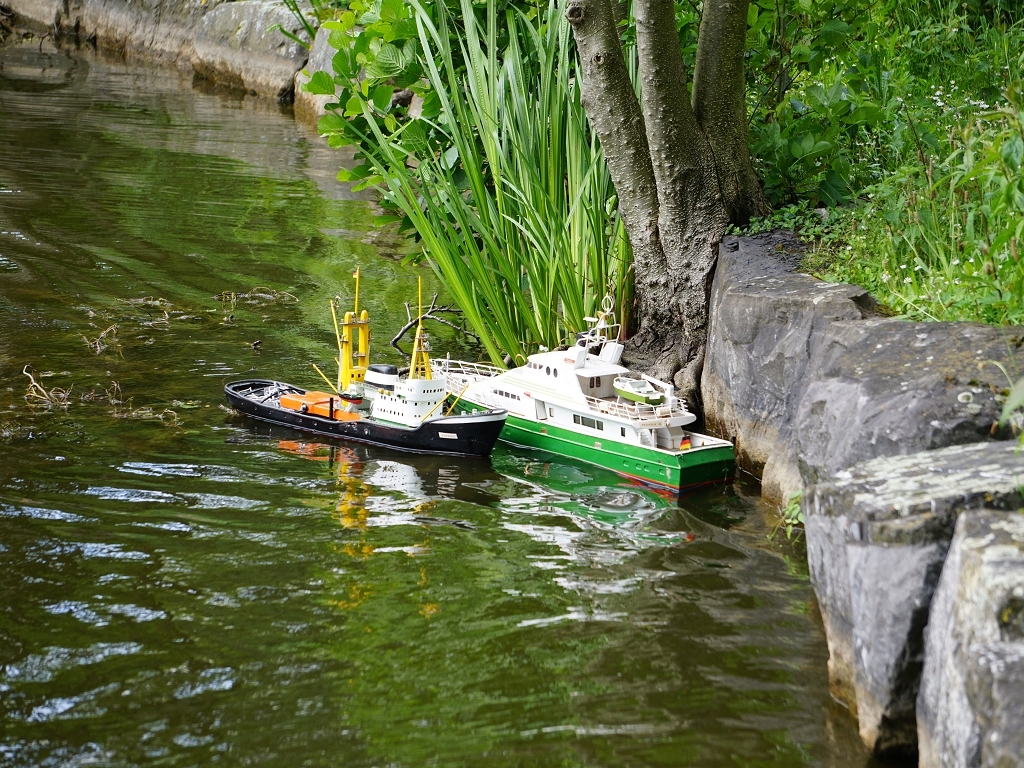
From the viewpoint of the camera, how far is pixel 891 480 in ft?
13.6

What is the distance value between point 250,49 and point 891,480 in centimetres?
2253

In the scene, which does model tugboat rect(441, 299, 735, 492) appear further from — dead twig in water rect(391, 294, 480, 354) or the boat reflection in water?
dead twig in water rect(391, 294, 480, 354)

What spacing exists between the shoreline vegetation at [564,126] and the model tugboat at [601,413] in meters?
0.66

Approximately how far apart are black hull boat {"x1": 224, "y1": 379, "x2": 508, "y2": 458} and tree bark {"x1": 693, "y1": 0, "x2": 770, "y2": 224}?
2264mm

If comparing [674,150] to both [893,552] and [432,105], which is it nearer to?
[432,105]

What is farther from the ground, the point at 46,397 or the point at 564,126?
the point at 564,126

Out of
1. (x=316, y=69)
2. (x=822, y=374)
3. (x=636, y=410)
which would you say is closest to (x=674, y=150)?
(x=636, y=410)

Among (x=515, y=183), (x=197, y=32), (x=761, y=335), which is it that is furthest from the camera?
(x=197, y=32)

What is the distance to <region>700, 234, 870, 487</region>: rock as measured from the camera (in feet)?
21.7

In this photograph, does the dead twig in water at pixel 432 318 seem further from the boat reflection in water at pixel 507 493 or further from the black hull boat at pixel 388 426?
the boat reflection in water at pixel 507 493

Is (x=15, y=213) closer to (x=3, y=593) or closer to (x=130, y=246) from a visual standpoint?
(x=130, y=246)

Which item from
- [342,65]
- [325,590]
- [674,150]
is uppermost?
[342,65]

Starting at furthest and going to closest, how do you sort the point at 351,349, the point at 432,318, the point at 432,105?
1. the point at 432,318
2. the point at 432,105
3. the point at 351,349

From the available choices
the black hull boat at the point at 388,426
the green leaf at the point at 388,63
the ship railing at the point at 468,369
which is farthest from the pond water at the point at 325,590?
the green leaf at the point at 388,63
